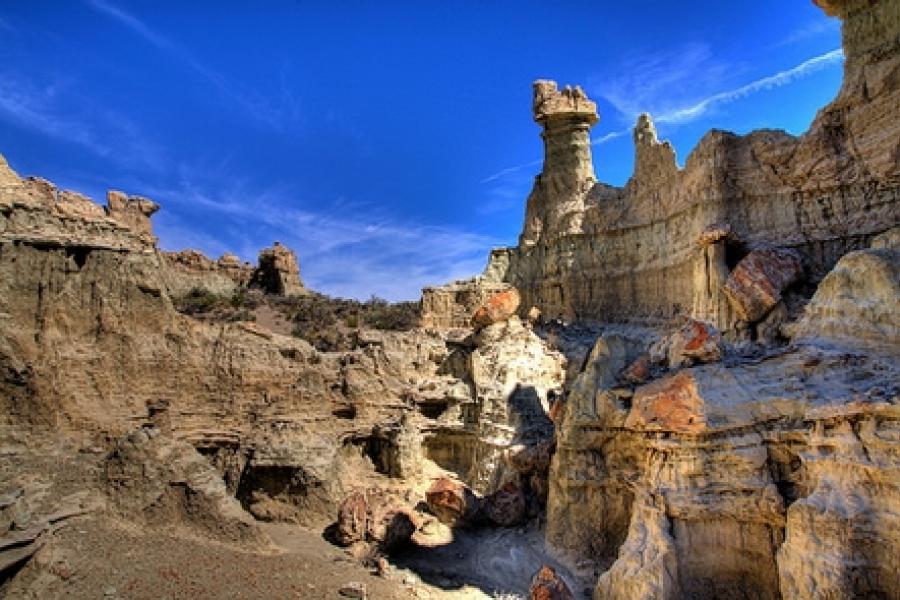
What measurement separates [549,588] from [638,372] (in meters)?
5.13

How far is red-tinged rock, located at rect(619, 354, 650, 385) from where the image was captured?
1388 centimetres

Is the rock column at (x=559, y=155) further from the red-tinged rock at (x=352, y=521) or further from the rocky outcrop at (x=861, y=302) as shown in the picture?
the red-tinged rock at (x=352, y=521)

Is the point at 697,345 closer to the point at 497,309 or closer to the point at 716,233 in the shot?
the point at 716,233

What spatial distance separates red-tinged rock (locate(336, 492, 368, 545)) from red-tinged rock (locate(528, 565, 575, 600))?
4.42 metres

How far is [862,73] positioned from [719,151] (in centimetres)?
464

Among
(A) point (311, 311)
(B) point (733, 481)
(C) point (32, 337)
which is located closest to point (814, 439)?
(B) point (733, 481)

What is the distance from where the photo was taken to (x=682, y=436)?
38.2 feet

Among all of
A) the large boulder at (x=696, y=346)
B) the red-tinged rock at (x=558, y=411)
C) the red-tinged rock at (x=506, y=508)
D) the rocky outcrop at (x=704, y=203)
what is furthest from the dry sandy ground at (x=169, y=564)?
the rocky outcrop at (x=704, y=203)

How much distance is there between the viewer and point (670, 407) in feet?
39.5

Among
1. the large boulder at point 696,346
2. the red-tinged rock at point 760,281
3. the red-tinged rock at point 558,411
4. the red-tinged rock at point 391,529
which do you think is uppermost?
the red-tinged rock at point 760,281

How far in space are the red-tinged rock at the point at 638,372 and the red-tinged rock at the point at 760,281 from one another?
4.07m

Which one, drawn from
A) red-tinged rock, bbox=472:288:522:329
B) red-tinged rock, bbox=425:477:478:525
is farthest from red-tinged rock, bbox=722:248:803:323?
red-tinged rock, bbox=425:477:478:525

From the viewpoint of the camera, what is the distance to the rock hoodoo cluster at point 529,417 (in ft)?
33.2

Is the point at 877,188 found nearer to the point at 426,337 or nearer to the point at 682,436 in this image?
the point at 682,436
